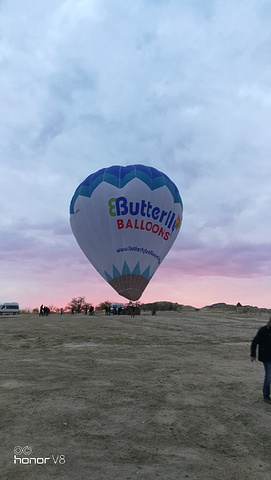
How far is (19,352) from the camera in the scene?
13305 mm

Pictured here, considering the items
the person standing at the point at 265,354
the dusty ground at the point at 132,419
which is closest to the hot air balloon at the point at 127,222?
the dusty ground at the point at 132,419

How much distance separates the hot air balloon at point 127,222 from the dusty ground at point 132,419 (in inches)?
648

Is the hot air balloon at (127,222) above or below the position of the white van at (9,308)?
above

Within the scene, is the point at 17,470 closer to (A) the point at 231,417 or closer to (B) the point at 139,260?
(A) the point at 231,417

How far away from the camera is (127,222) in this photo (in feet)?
90.9

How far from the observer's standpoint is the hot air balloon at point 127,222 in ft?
91.2

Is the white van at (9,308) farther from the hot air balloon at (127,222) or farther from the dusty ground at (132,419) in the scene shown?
the dusty ground at (132,419)

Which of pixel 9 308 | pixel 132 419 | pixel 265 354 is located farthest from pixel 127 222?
pixel 9 308

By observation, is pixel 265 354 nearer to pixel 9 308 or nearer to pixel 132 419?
pixel 132 419

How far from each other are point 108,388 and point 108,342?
808cm

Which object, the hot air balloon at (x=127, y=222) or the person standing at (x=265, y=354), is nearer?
the person standing at (x=265, y=354)

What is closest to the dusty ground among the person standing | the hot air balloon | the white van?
the person standing

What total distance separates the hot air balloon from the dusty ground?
16.4 meters

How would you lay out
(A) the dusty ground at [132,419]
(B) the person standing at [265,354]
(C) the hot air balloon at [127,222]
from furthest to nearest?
(C) the hot air balloon at [127,222] < (B) the person standing at [265,354] < (A) the dusty ground at [132,419]
